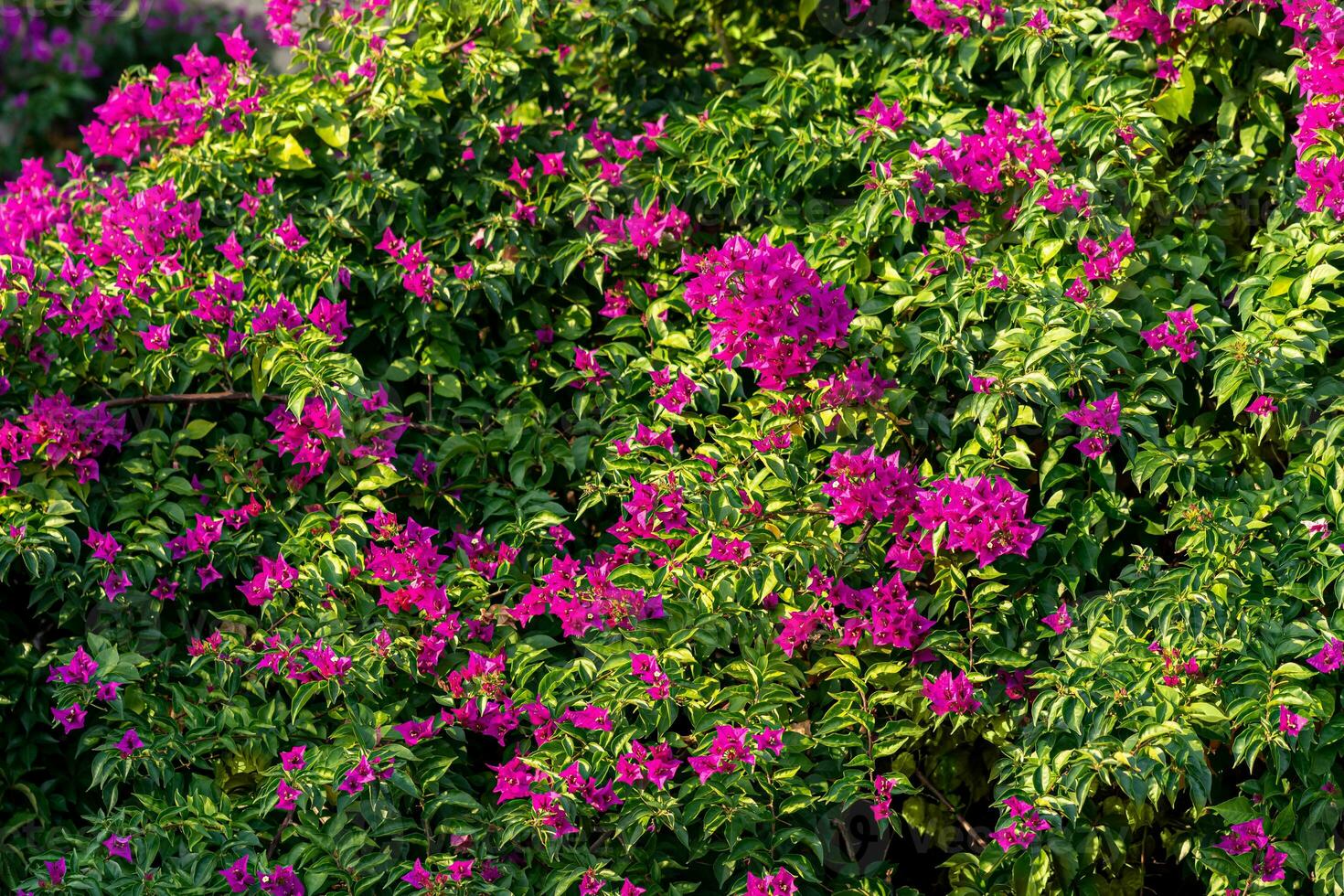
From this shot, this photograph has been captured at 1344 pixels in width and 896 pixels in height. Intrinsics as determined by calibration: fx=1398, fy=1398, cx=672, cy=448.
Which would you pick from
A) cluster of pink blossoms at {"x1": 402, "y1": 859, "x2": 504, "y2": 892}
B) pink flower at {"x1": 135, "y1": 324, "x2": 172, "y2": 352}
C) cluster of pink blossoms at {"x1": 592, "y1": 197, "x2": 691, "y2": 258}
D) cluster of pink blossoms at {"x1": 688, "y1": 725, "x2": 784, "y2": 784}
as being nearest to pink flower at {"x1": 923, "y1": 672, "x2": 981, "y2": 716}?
cluster of pink blossoms at {"x1": 688, "y1": 725, "x2": 784, "y2": 784}

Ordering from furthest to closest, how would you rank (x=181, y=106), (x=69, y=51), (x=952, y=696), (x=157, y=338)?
(x=69, y=51)
(x=181, y=106)
(x=157, y=338)
(x=952, y=696)

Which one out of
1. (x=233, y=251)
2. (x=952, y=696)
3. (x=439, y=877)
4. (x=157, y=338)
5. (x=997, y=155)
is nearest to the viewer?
(x=439, y=877)

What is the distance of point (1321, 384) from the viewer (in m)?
2.60

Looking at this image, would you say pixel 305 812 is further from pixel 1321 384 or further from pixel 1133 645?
pixel 1321 384

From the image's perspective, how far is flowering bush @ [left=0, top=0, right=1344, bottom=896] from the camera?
2.47 meters

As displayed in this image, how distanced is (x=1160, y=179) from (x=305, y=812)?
7.01ft

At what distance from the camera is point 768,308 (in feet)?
8.42

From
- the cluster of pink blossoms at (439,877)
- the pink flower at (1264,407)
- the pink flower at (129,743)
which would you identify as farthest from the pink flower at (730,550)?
the pink flower at (129,743)

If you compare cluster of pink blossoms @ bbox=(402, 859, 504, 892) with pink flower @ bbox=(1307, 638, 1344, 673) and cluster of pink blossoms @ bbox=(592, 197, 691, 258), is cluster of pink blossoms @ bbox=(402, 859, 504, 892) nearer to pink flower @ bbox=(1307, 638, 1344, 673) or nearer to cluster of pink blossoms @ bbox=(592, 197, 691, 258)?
cluster of pink blossoms @ bbox=(592, 197, 691, 258)

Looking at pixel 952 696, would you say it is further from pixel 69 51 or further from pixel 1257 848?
pixel 69 51

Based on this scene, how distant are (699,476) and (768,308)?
35 centimetres

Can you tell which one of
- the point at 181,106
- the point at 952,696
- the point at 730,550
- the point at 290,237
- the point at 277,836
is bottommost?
the point at 277,836

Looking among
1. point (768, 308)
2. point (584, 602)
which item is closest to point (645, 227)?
point (768, 308)

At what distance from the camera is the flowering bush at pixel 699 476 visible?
247 cm
